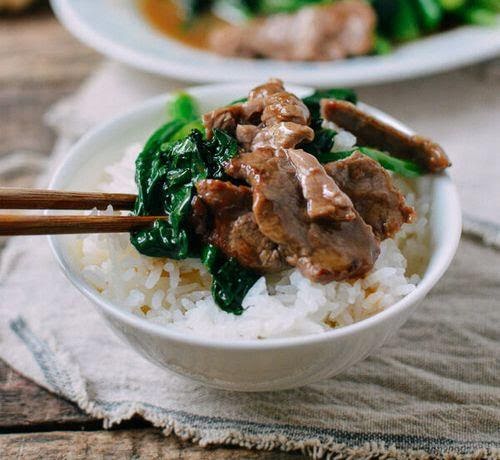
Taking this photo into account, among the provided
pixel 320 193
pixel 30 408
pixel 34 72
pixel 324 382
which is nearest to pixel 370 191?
pixel 320 193

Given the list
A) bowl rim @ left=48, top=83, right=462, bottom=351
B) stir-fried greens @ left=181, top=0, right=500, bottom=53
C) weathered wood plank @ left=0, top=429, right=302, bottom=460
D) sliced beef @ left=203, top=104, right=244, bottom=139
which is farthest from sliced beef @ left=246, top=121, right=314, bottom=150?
stir-fried greens @ left=181, top=0, right=500, bottom=53

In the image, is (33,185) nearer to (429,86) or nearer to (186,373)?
(186,373)

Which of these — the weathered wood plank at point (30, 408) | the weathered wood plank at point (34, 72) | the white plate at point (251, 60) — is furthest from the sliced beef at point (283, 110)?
the weathered wood plank at point (34, 72)

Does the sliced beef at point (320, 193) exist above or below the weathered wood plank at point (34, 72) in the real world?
above

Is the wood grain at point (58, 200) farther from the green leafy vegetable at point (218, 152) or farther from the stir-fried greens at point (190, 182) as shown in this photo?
the green leafy vegetable at point (218, 152)

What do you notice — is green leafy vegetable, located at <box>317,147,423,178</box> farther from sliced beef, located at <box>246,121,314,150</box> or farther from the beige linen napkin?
the beige linen napkin

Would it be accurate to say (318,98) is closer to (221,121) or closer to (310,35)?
(221,121)

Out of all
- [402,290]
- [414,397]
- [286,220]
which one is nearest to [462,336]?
[414,397]
